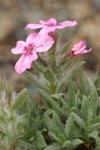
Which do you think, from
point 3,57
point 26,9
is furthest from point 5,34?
point 26,9

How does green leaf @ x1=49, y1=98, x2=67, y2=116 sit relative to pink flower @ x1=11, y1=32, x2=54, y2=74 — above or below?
below

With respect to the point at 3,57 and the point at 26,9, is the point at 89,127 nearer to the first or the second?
the point at 3,57

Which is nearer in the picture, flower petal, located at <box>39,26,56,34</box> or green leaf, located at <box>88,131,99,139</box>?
green leaf, located at <box>88,131,99,139</box>

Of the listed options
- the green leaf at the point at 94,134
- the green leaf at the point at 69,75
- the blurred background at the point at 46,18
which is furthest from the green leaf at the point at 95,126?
the blurred background at the point at 46,18

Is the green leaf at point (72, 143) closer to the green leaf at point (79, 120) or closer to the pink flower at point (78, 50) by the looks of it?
the green leaf at point (79, 120)

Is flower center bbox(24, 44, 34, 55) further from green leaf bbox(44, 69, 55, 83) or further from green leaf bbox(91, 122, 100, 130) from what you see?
green leaf bbox(91, 122, 100, 130)

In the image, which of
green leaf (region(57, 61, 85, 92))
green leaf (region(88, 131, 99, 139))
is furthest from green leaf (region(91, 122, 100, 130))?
green leaf (region(57, 61, 85, 92))

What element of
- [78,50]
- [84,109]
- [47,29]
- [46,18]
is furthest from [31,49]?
[46,18]

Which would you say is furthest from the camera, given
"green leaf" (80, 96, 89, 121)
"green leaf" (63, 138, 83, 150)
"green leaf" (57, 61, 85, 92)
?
"green leaf" (57, 61, 85, 92)
